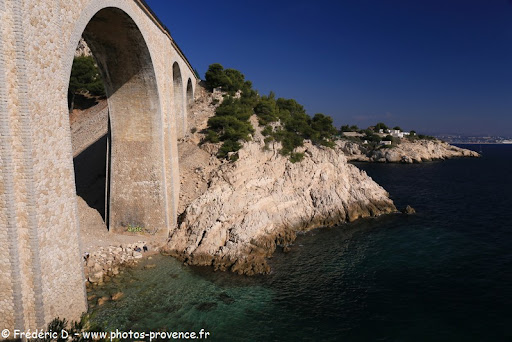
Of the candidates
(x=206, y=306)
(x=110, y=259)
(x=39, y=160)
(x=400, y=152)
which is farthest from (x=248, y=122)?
(x=400, y=152)

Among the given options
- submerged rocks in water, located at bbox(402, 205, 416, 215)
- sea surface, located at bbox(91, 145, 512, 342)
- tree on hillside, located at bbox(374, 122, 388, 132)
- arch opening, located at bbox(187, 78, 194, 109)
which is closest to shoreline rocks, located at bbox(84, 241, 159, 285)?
sea surface, located at bbox(91, 145, 512, 342)

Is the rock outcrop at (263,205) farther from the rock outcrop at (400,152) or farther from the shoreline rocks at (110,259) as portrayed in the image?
the rock outcrop at (400,152)

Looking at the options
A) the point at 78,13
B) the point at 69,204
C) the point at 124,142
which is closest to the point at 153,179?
the point at 124,142

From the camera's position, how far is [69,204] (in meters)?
9.88

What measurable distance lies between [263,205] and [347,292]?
868 centimetres

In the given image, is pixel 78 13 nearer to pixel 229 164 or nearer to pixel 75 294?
pixel 75 294

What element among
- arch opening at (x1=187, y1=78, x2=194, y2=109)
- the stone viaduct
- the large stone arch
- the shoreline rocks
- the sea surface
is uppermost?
arch opening at (x1=187, y1=78, x2=194, y2=109)

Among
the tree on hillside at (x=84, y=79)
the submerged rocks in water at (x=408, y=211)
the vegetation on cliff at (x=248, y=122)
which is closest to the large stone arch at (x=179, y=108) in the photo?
the vegetation on cliff at (x=248, y=122)

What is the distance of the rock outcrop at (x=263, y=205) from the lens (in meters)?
17.6

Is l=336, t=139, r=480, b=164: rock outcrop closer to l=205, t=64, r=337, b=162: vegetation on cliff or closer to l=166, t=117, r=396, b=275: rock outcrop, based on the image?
l=205, t=64, r=337, b=162: vegetation on cliff

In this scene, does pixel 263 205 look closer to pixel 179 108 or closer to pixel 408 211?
pixel 179 108

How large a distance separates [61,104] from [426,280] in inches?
711

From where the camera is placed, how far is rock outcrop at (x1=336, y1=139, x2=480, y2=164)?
229ft

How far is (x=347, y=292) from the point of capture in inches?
558
